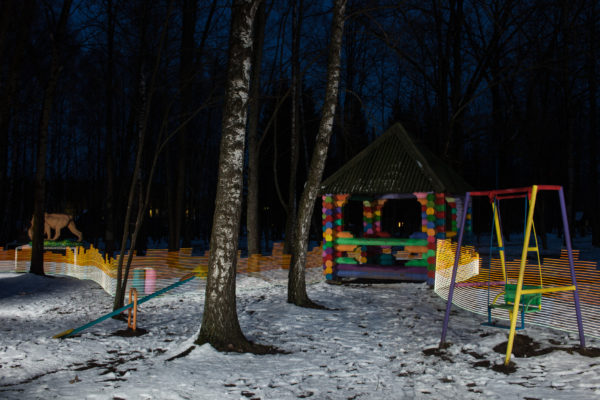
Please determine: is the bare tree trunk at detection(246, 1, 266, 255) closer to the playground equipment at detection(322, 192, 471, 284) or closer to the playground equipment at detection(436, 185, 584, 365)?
the playground equipment at detection(322, 192, 471, 284)

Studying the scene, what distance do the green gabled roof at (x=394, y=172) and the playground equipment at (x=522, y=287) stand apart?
2.43 metres

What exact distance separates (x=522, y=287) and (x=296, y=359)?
14.7 ft

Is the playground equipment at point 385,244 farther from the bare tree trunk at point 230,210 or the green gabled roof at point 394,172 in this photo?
the bare tree trunk at point 230,210

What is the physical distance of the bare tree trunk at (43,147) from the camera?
615 inches

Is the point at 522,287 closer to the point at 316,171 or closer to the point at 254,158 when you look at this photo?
the point at 316,171

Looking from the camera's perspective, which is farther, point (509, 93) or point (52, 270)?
point (509, 93)

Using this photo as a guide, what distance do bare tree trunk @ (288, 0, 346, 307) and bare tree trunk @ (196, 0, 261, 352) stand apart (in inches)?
122

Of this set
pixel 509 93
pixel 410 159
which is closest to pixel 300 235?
pixel 410 159

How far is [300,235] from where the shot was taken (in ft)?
35.0

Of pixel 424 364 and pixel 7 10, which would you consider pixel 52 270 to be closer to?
pixel 7 10

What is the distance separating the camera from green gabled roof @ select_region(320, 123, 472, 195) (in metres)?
14.0

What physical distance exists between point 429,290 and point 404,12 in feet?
23.0

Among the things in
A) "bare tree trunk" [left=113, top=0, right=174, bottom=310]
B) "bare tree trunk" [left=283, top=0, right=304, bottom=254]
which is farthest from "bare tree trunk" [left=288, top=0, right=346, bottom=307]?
"bare tree trunk" [left=283, top=0, right=304, bottom=254]

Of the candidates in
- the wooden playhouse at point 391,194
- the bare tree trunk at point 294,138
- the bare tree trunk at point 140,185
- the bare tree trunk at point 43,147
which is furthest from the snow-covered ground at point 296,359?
the bare tree trunk at point 294,138
